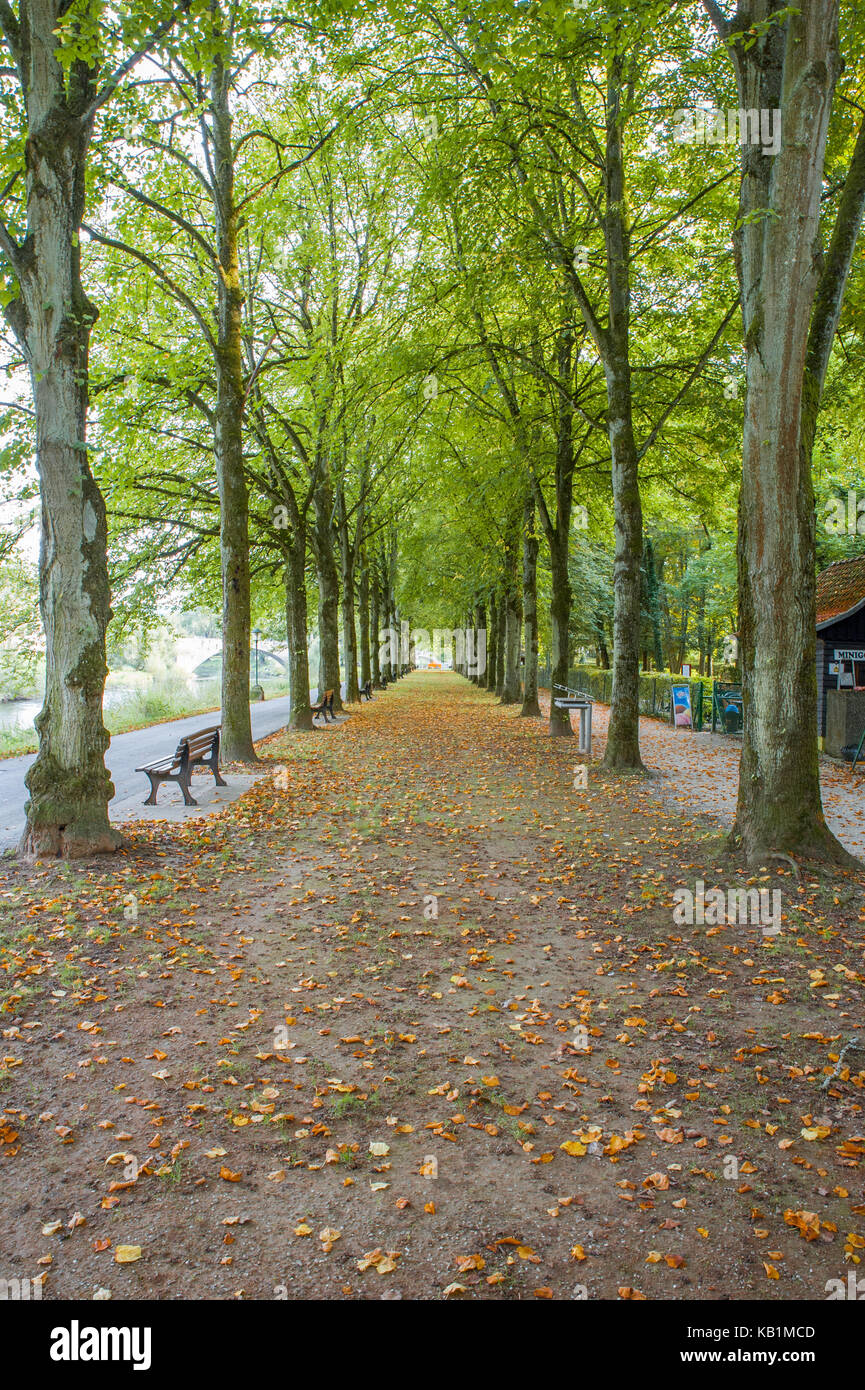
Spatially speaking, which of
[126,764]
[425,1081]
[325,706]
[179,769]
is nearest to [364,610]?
[325,706]

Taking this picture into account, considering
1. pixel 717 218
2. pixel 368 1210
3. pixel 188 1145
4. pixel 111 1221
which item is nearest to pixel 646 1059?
pixel 368 1210

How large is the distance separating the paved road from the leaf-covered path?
2.66 metres

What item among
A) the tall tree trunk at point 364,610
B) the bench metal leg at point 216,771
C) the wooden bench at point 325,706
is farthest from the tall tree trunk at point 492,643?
the bench metal leg at point 216,771

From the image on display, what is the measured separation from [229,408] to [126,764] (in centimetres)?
675

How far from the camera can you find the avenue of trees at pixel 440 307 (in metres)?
7.40

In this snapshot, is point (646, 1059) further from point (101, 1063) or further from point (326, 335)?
point (326, 335)

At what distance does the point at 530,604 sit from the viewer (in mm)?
23375

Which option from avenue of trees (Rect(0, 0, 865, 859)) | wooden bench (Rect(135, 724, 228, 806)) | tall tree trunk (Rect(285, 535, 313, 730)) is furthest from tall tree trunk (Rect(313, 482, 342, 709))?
wooden bench (Rect(135, 724, 228, 806))

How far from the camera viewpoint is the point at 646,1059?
14.9ft

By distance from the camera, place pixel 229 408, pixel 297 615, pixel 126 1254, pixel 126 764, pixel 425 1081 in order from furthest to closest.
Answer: pixel 297 615 → pixel 126 764 → pixel 229 408 → pixel 425 1081 → pixel 126 1254

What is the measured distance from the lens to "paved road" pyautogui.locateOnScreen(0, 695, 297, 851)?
34.4 feet

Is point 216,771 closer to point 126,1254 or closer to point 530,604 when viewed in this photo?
point 126,1254

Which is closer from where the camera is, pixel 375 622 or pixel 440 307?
pixel 440 307
